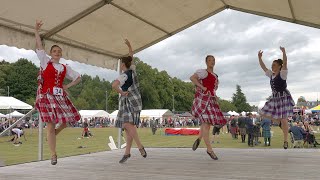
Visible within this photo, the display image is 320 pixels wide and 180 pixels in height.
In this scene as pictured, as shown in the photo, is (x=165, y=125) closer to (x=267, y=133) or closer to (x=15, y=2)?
(x=267, y=133)

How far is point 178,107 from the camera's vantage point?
8694 cm

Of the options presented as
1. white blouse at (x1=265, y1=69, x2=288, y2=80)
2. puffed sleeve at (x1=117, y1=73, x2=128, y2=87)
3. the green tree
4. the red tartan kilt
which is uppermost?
the green tree

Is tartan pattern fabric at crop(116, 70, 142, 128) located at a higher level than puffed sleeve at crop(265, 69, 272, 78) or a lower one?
Answer: lower

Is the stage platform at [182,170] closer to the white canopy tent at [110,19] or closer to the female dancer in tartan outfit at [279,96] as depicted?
the female dancer in tartan outfit at [279,96]

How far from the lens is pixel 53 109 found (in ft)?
15.4

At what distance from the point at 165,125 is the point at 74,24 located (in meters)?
43.0

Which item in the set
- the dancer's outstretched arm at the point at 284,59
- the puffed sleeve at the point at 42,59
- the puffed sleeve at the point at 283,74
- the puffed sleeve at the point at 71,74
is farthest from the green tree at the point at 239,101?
the puffed sleeve at the point at 42,59

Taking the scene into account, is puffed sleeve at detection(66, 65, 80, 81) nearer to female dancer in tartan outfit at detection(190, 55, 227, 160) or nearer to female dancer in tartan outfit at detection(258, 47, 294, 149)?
female dancer in tartan outfit at detection(190, 55, 227, 160)

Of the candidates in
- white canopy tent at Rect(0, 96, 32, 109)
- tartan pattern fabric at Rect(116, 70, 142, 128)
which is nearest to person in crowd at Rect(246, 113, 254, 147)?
tartan pattern fabric at Rect(116, 70, 142, 128)

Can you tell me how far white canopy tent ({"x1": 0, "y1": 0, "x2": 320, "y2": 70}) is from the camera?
6045 millimetres

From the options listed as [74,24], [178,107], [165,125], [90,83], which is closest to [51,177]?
[74,24]

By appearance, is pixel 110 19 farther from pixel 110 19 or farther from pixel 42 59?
pixel 42 59

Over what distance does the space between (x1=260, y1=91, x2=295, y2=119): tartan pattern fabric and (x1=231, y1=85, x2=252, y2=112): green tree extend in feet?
362

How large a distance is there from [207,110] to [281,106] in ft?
5.24
